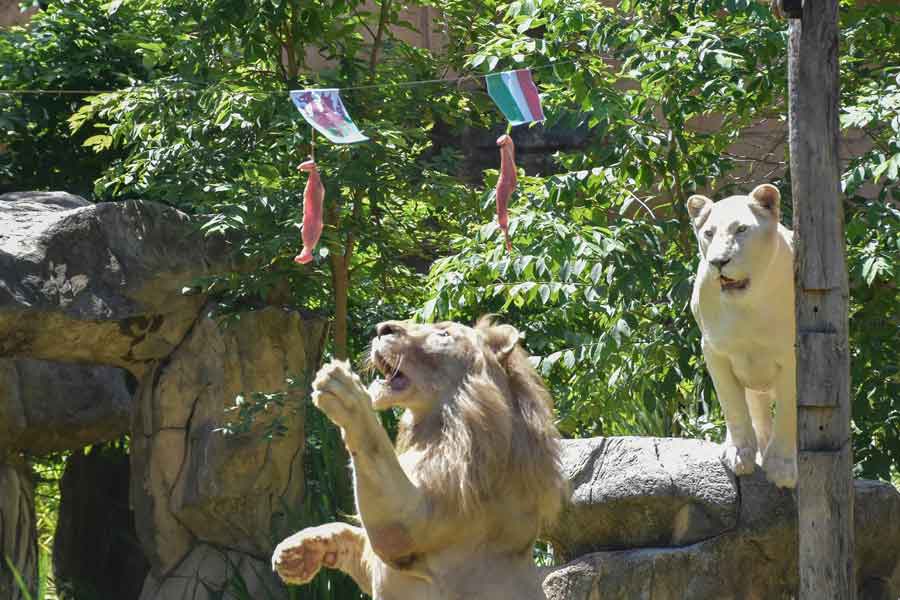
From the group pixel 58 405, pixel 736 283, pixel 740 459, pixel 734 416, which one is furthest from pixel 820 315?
pixel 58 405

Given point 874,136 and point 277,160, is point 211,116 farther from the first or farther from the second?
point 874,136

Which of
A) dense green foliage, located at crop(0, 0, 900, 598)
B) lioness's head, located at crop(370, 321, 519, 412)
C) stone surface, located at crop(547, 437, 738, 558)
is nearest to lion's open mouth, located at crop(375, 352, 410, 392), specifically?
lioness's head, located at crop(370, 321, 519, 412)

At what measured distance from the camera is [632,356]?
A: 21.2 feet

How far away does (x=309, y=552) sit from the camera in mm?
4473

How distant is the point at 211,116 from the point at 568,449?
2.63 metres

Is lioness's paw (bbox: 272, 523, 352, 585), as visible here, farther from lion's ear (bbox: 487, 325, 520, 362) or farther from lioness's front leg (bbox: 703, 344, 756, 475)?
lioness's front leg (bbox: 703, 344, 756, 475)

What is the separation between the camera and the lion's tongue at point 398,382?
4.39 meters

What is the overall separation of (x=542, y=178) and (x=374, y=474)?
3545 millimetres

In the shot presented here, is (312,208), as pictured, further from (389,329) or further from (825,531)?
(825,531)

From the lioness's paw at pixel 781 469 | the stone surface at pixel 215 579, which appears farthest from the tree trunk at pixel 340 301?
the lioness's paw at pixel 781 469

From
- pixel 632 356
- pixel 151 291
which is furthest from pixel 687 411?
pixel 151 291

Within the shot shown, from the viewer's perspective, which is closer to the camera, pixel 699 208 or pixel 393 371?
pixel 393 371

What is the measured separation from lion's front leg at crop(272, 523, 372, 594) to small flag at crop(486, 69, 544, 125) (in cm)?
160

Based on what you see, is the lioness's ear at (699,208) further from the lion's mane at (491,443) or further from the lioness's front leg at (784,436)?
the lion's mane at (491,443)
